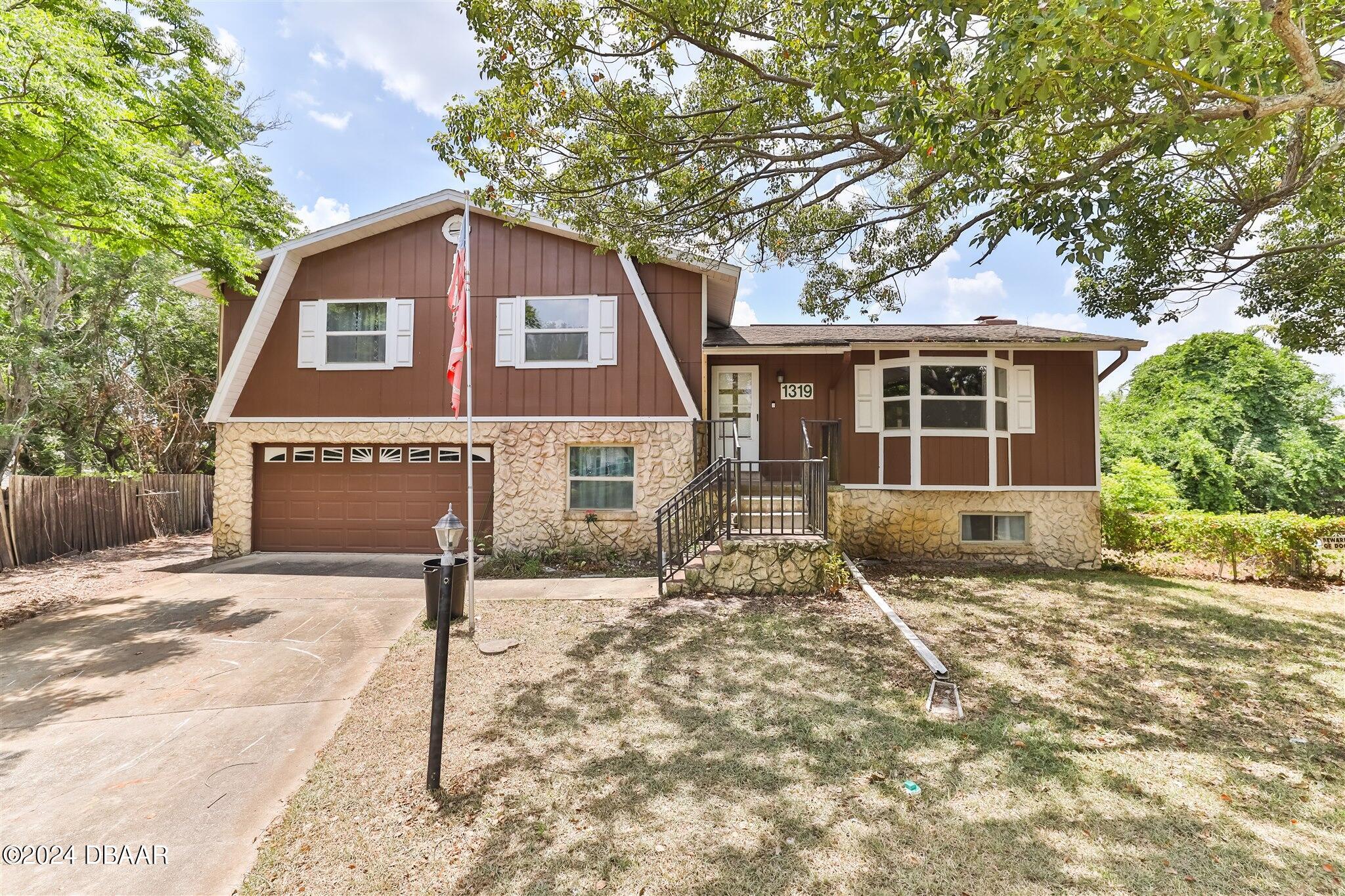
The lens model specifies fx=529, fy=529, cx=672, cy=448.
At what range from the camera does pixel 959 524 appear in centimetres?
945

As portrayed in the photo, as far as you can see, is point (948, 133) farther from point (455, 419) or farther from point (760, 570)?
point (455, 419)

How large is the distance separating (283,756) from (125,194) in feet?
20.7

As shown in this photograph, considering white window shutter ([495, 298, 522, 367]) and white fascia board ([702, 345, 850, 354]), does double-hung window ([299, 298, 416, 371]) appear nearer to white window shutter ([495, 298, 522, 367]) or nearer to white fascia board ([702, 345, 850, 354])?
white window shutter ([495, 298, 522, 367])

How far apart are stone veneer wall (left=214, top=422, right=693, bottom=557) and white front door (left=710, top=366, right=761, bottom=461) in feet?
4.97

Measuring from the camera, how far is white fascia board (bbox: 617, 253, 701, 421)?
28.2 feet

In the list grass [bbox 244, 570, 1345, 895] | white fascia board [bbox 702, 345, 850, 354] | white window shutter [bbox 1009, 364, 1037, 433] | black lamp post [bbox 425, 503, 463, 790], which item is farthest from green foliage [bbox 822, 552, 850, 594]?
black lamp post [bbox 425, 503, 463, 790]

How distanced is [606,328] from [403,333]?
141 inches

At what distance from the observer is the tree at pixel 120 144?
196 inches

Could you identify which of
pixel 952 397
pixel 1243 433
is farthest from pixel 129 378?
pixel 1243 433

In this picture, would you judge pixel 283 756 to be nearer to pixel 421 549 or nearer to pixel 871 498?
pixel 421 549

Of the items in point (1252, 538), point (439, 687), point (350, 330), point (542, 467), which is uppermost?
point (350, 330)

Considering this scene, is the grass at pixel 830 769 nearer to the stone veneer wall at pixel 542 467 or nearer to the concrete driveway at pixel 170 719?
the concrete driveway at pixel 170 719

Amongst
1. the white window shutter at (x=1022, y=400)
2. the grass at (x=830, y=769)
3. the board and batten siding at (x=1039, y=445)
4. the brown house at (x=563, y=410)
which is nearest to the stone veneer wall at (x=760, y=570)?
the grass at (x=830, y=769)

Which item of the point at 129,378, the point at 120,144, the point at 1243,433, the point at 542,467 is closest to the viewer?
the point at 120,144
